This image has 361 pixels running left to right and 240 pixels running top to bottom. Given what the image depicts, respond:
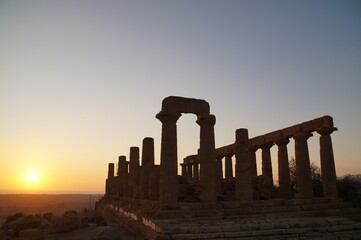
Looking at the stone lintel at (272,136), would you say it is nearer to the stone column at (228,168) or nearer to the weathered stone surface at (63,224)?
the stone column at (228,168)

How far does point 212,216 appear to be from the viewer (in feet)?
49.3

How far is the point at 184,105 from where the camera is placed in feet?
55.4

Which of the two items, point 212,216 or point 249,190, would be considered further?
point 249,190

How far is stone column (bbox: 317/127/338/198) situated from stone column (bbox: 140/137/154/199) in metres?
11.8

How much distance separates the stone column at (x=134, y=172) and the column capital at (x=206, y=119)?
9.12 metres

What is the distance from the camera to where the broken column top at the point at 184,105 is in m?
16.5

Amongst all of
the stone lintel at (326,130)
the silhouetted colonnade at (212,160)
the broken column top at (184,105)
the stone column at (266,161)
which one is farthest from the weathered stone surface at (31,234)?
the stone lintel at (326,130)

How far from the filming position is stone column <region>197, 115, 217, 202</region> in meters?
16.5

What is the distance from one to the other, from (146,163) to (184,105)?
22.1 feet

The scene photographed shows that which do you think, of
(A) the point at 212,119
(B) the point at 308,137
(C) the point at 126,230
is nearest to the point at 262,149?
(B) the point at 308,137

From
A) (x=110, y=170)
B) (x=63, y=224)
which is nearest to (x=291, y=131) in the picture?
(x=63, y=224)

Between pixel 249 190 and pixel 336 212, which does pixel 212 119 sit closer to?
pixel 249 190

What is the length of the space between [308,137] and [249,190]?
7032mm

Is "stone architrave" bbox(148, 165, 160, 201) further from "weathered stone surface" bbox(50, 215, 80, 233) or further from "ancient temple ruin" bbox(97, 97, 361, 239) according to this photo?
"weathered stone surface" bbox(50, 215, 80, 233)
